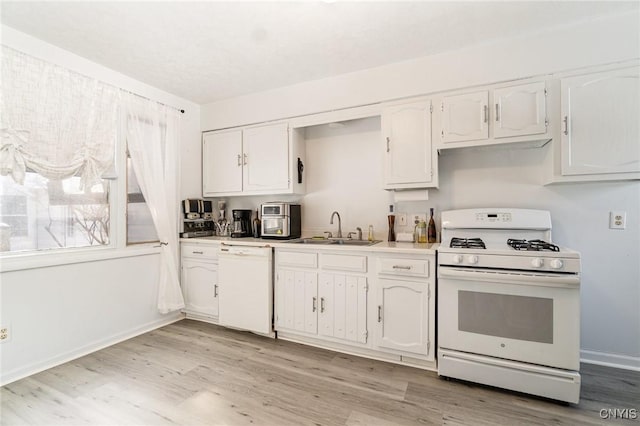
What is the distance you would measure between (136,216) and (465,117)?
3.22 m

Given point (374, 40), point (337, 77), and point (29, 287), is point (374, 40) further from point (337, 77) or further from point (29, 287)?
point (29, 287)

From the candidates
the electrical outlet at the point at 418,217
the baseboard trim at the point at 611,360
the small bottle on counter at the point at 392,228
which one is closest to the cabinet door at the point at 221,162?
the small bottle on counter at the point at 392,228

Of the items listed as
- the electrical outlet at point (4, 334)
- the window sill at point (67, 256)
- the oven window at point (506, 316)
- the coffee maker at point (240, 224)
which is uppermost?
the coffee maker at point (240, 224)

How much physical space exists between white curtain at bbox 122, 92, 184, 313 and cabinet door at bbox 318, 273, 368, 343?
1.68 meters

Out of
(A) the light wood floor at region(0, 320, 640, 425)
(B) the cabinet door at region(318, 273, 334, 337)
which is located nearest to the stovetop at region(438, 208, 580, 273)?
(A) the light wood floor at region(0, 320, 640, 425)

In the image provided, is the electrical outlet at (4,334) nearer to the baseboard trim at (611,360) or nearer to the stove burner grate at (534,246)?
the stove burner grate at (534,246)

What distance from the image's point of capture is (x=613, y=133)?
6.74 ft

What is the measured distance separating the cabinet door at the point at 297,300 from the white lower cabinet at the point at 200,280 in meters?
0.82

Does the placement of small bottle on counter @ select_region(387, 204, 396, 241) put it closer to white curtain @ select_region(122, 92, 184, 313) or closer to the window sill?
white curtain @ select_region(122, 92, 184, 313)

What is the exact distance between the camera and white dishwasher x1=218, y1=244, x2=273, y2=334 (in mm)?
2857

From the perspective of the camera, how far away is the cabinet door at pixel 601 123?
2.02 meters

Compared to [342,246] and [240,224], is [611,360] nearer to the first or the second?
[342,246]

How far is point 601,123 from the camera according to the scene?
6.83 ft

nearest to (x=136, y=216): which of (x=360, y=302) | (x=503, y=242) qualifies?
(x=360, y=302)
